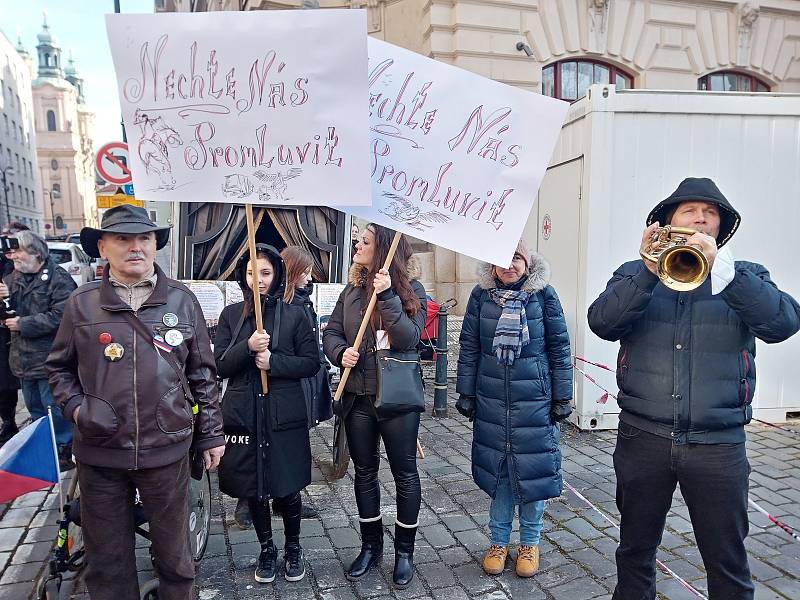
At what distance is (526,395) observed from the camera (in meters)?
3.34

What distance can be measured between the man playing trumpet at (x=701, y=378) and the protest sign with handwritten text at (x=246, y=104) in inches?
56.5

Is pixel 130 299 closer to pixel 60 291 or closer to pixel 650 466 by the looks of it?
pixel 650 466

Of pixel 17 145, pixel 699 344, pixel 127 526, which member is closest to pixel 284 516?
pixel 127 526

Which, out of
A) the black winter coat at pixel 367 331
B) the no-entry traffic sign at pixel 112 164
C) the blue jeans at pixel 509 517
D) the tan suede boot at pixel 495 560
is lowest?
the tan suede boot at pixel 495 560

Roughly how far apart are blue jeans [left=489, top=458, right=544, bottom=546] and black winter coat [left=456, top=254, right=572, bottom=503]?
0.28 feet

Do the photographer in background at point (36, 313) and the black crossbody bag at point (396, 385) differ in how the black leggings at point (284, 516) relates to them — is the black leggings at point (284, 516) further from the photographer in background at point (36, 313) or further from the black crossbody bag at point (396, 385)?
the photographer in background at point (36, 313)

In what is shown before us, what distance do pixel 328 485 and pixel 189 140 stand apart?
119 inches

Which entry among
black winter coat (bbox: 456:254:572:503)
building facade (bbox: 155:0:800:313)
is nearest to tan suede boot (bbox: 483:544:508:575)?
black winter coat (bbox: 456:254:572:503)

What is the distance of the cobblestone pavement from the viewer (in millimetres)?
3285

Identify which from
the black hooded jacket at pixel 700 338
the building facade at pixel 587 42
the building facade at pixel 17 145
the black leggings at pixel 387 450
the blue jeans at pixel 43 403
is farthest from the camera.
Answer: the building facade at pixel 17 145

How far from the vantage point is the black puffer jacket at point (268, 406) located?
3172 millimetres

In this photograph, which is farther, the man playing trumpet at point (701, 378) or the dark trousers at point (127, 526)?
the dark trousers at point (127, 526)

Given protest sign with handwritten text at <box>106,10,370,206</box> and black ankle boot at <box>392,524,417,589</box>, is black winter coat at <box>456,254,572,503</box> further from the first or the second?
protest sign with handwritten text at <box>106,10,370,206</box>

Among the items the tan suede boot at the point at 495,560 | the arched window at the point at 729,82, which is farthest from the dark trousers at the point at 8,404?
the arched window at the point at 729,82
